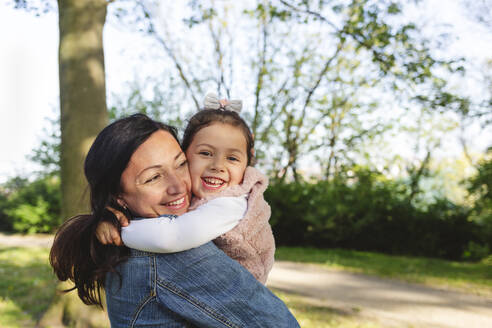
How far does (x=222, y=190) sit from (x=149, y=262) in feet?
1.84

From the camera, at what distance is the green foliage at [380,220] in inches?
463

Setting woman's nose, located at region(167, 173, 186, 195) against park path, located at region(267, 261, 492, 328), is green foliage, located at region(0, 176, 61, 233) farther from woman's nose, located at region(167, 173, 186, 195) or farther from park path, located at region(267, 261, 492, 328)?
woman's nose, located at region(167, 173, 186, 195)

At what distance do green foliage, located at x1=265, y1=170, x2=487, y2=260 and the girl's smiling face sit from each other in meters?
10.2

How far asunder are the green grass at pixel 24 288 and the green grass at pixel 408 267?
5.30 meters

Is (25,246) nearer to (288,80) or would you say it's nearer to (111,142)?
(288,80)

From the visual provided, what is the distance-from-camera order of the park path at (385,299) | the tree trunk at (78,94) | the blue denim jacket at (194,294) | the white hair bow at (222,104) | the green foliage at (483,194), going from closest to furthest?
the blue denim jacket at (194,294) → the white hair bow at (222,104) → the tree trunk at (78,94) → the park path at (385,299) → the green foliage at (483,194)

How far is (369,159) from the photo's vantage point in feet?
52.5

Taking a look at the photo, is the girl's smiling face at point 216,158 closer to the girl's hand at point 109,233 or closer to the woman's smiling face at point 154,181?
the woman's smiling face at point 154,181

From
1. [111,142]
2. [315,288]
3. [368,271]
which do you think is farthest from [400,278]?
[111,142]

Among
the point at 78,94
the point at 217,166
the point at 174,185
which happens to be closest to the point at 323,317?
the point at 78,94

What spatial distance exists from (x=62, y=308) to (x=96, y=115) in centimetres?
230

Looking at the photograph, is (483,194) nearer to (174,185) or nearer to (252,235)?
(252,235)

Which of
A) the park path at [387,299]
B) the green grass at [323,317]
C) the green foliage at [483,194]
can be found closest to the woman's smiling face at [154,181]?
the green grass at [323,317]

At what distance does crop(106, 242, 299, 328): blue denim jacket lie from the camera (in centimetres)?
153
